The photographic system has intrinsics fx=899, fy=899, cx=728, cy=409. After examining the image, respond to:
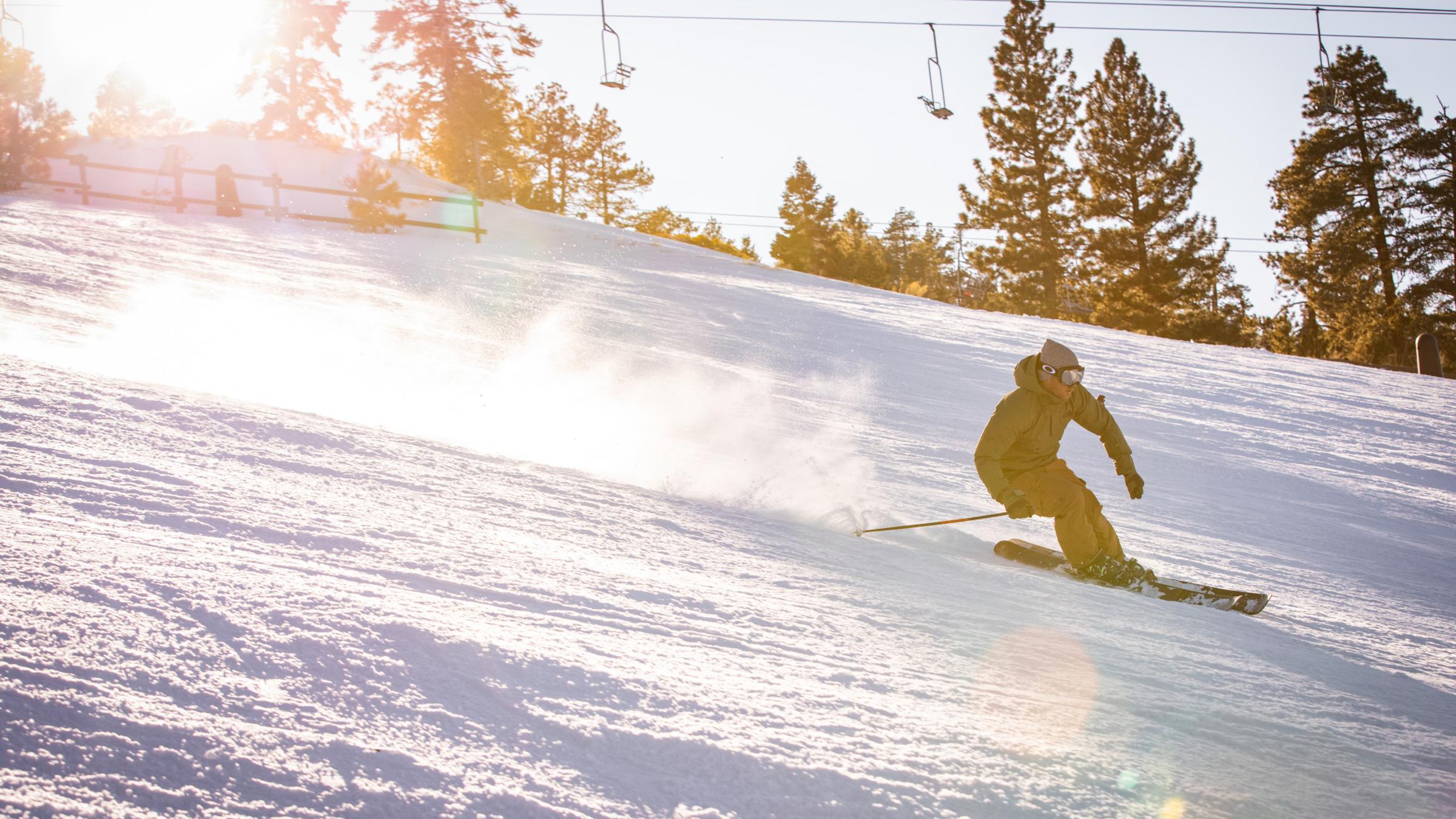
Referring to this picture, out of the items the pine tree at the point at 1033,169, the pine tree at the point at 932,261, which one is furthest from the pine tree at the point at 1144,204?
the pine tree at the point at 932,261

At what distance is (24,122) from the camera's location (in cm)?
2906

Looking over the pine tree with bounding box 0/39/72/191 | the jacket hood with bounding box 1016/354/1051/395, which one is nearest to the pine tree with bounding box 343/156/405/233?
the pine tree with bounding box 0/39/72/191

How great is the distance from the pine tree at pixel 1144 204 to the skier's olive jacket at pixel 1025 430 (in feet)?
148

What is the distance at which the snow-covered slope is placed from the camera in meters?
2.37

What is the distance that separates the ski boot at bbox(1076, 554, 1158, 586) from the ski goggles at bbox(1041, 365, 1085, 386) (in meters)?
1.17

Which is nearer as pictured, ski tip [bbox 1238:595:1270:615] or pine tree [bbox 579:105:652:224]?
ski tip [bbox 1238:595:1270:615]

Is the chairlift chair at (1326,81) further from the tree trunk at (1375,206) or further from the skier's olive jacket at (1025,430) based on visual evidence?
the tree trunk at (1375,206)

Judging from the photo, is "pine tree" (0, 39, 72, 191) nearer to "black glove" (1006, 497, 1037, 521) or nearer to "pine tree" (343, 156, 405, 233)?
"pine tree" (343, 156, 405, 233)

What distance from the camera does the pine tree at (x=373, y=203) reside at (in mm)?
26078

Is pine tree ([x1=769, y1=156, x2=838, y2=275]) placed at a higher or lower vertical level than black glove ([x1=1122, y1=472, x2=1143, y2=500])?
higher

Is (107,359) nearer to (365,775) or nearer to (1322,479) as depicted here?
(365,775)

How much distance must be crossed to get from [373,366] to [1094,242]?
45805 millimetres

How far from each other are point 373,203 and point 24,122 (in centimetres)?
1309

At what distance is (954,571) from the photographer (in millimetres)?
5582
